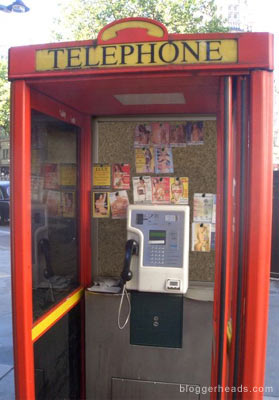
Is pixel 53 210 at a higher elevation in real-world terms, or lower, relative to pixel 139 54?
lower

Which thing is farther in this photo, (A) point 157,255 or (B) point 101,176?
(B) point 101,176

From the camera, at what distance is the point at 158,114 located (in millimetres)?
2564

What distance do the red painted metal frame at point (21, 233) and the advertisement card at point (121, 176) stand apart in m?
0.97

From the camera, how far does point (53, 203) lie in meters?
2.41

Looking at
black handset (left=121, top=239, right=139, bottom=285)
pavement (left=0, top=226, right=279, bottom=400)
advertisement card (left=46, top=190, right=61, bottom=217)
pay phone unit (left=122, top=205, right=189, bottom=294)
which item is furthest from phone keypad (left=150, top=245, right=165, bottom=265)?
pavement (left=0, top=226, right=279, bottom=400)

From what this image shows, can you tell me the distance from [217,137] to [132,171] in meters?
1.15

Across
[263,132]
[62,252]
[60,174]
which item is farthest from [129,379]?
[263,132]

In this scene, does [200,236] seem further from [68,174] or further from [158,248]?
[68,174]

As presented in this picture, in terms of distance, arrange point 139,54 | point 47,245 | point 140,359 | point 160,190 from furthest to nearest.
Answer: point 160,190, point 140,359, point 47,245, point 139,54

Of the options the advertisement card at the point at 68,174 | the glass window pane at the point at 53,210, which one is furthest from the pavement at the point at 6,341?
the advertisement card at the point at 68,174

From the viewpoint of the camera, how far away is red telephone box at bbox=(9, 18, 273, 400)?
152cm

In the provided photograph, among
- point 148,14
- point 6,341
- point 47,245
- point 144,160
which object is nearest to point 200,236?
point 144,160

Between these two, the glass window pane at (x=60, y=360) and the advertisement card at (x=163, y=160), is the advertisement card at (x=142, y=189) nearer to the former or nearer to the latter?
the advertisement card at (x=163, y=160)

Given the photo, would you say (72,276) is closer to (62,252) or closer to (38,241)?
(62,252)
